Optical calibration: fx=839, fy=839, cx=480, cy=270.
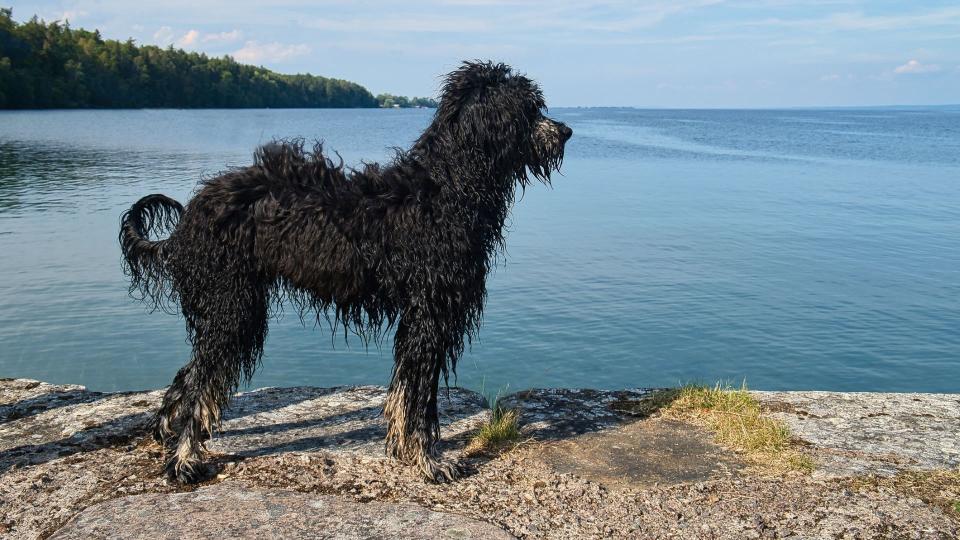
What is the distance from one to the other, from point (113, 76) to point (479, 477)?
96895 millimetres

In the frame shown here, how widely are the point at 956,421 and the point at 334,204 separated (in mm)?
4560

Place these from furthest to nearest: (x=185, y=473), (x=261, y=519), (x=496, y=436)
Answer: (x=496, y=436), (x=185, y=473), (x=261, y=519)

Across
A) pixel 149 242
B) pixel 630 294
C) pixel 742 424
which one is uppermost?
pixel 149 242

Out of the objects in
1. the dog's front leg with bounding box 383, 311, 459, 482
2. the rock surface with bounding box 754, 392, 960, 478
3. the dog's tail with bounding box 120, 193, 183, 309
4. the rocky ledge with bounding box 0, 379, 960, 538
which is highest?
the dog's tail with bounding box 120, 193, 183, 309

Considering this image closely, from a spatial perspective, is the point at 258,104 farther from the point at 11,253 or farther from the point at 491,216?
the point at 491,216

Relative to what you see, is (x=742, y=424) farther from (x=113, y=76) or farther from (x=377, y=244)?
(x=113, y=76)

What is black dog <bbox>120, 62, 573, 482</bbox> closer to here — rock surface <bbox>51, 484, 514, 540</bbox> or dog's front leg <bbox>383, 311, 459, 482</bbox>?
dog's front leg <bbox>383, 311, 459, 482</bbox>

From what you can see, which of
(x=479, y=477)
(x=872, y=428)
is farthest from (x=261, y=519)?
(x=872, y=428)

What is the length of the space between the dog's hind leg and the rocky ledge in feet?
0.62

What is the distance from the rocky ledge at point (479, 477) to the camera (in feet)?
14.0

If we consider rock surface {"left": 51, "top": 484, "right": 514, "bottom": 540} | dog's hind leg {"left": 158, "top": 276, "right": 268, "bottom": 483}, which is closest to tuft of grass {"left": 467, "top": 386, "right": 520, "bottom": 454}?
rock surface {"left": 51, "top": 484, "right": 514, "bottom": 540}

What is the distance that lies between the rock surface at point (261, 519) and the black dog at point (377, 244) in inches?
15.7

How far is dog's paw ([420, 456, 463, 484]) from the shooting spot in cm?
481

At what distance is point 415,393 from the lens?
4.99 m
